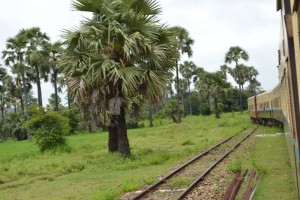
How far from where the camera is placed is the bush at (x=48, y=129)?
23.9 m

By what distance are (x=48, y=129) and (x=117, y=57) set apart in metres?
9.32

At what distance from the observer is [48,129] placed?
79.8 feet

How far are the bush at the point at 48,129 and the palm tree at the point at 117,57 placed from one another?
718 cm

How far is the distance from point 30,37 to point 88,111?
25250 millimetres

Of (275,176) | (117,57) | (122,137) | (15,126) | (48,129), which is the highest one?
(117,57)

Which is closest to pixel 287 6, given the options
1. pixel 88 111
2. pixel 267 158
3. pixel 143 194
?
pixel 143 194

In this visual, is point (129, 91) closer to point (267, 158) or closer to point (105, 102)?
point (105, 102)

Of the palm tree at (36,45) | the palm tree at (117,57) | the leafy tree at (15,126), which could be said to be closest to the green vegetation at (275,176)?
the palm tree at (117,57)

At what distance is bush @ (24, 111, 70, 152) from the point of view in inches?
941

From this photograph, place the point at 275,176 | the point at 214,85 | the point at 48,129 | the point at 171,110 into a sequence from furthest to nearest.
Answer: the point at 214,85
the point at 171,110
the point at 48,129
the point at 275,176

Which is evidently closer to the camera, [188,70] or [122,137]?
[122,137]

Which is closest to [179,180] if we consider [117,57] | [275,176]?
[275,176]

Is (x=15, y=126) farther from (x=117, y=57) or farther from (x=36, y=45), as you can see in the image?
(x=117, y=57)

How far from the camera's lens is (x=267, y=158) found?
14812 millimetres
